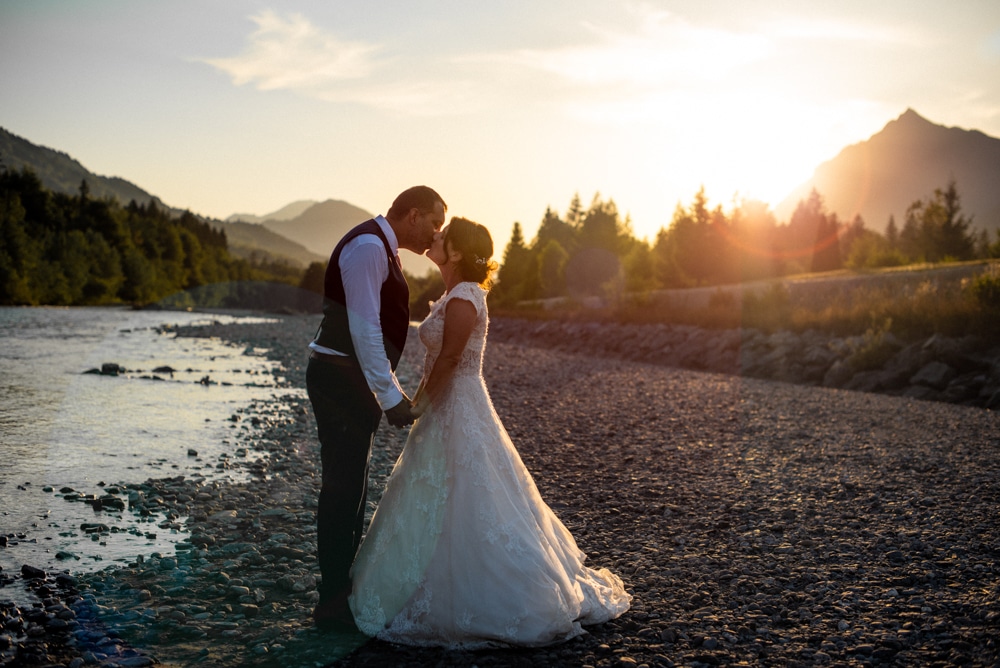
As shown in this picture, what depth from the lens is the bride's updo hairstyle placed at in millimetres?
4621

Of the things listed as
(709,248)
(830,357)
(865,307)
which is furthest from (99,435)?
(709,248)

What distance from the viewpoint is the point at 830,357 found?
23016 mm

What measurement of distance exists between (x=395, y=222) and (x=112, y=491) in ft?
20.3

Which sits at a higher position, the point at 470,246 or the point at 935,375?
the point at 470,246

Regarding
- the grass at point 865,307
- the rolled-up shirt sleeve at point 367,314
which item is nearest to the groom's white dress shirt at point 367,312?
the rolled-up shirt sleeve at point 367,314

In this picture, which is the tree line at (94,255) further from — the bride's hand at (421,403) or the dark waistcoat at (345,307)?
the bride's hand at (421,403)

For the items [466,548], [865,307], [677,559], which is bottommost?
[677,559]

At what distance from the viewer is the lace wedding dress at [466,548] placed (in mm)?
4352

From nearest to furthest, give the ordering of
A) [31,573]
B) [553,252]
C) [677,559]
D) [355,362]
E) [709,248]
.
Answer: [355,362] < [31,573] < [677,559] < [709,248] < [553,252]

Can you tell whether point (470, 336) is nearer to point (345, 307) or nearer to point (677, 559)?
point (345, 307)

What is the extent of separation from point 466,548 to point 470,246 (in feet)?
6.50

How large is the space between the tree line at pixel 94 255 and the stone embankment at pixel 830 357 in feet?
245

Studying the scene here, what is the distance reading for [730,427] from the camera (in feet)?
44.1

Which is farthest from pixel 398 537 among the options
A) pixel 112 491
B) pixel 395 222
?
pixel 112 491
